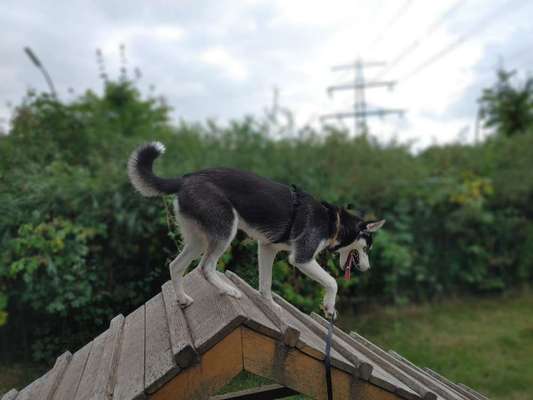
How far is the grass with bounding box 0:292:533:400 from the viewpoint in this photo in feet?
17.0

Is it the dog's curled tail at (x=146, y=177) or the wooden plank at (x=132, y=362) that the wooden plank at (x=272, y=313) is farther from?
the dog's curled tail at (x=146, y=177)

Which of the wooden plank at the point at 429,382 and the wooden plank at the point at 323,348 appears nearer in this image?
the wooden plank at the point at 323,348

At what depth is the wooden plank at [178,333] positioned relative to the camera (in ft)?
7.89

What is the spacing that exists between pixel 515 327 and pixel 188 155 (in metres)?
5.55

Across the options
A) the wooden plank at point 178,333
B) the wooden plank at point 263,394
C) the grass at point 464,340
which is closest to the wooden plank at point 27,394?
the grass at point 464,340

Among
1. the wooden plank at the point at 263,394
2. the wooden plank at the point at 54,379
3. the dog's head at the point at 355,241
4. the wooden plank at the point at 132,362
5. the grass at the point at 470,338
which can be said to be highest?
the dog's head at the point at 355,241

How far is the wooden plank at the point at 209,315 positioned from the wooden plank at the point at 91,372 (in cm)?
63

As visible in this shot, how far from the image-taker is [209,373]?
254 centimetres

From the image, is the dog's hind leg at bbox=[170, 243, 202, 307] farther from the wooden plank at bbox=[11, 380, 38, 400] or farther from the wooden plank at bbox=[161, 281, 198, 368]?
the wooden plank at bbox=[11, 380, 38, 400]

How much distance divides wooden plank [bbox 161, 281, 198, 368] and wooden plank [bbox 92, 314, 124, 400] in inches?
15.0

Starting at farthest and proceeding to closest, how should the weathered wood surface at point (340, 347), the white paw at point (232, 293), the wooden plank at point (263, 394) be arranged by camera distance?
the wooden plank at point (263, 394)
the white paw at point (232, 293)
the weathered wood surface at point (340, 347)

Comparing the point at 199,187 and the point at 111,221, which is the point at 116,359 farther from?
the point at 111,221

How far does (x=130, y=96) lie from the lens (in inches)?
468

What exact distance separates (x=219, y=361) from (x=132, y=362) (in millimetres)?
592
